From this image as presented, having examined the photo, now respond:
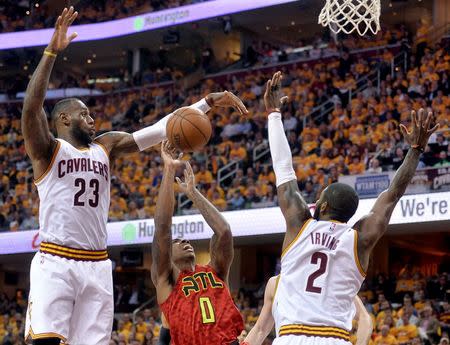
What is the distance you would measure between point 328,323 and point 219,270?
158 centimetres

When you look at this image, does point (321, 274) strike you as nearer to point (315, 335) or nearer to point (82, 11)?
point (315, 335)

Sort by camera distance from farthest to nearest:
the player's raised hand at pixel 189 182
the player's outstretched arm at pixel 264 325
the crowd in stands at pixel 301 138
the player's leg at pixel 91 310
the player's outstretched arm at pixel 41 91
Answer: the crowd in stands at pixel 301 138, the player's raised hand at pixel 189 182, the player's outstretched arm at pixel 264 325, the player's leg at pixel 91 310, the player's outstretched arm at pixel 41 91

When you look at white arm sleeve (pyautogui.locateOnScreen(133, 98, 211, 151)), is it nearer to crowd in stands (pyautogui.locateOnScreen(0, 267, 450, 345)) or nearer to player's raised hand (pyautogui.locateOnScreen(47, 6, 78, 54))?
player's raised hand (pyautogui.locateOnScreen(47, 6, 78, 54))

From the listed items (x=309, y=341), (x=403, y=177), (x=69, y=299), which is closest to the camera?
(x=309, y=341)

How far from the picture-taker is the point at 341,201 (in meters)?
5.25

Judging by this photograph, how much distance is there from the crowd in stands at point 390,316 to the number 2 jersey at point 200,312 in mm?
6393

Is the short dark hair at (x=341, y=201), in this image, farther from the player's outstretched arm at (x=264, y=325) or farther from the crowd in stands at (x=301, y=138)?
the crowd in stands at (x=301, y=138)

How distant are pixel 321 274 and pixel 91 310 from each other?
1.70 meters

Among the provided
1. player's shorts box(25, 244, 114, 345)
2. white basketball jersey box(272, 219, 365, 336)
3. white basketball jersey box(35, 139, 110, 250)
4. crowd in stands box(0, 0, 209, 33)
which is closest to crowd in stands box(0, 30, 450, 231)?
crowd in stands box(0, 0, 209, 33)

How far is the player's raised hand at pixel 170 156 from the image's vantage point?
6148 millimetres

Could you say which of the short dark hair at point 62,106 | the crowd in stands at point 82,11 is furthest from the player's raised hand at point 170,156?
the crowd in stands at point 82,11

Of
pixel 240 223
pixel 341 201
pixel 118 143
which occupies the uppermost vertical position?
pixel 240 223

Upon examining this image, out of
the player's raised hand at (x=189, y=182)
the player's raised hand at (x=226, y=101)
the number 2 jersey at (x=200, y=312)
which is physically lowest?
the number 2 jersey at (x=200, y=312)

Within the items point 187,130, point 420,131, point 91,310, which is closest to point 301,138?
point 187,130
